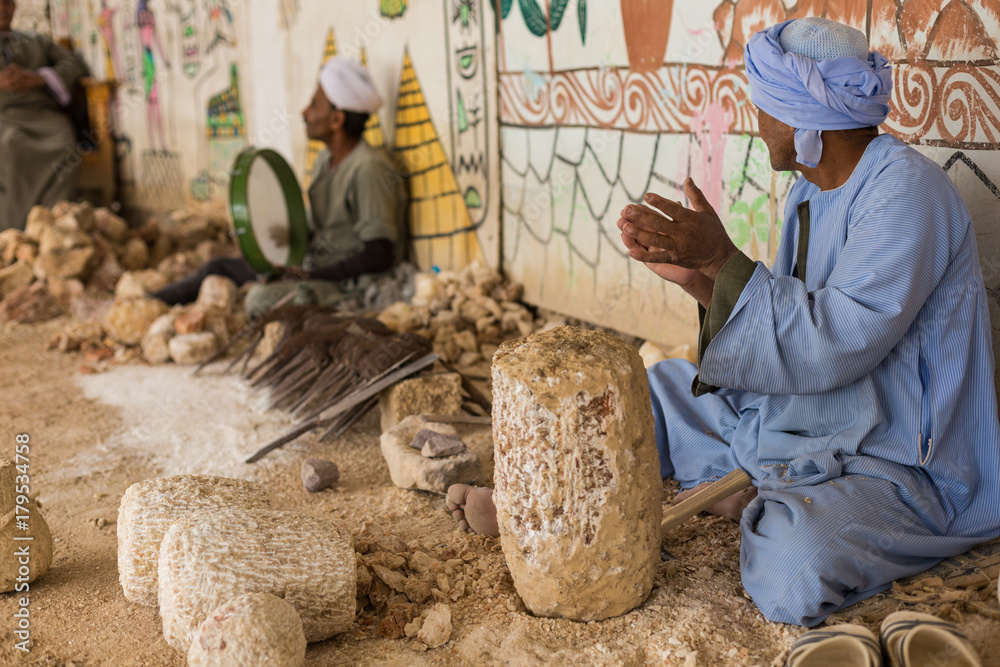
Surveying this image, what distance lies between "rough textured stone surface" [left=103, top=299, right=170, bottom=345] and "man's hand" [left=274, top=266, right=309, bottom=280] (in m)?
0.77

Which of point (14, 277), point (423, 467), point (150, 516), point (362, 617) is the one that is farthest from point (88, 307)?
point (362, 617)

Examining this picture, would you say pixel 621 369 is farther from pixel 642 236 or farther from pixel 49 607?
pixel 49 607

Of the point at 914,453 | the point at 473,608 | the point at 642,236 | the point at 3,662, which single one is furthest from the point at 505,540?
the point at 3,662

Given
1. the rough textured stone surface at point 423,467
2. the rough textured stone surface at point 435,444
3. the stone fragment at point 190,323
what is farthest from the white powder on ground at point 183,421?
the rough textured stone surface at point 435,444

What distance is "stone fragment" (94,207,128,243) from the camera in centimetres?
674

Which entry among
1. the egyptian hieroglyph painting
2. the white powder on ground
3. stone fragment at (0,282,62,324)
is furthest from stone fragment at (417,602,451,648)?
stone fragment at (0,282,62,324)

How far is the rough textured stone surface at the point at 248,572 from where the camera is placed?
6.11ft

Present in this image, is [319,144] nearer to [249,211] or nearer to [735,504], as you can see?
[249,211]

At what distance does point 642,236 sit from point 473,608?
3.30 feet

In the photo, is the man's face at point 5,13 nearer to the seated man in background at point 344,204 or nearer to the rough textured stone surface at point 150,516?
the seated man in background at point 344,204

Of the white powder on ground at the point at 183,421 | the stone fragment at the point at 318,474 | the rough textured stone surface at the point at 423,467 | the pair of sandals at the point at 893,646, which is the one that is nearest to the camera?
the pair of sandals at the point at 893,646

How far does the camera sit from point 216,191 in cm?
859

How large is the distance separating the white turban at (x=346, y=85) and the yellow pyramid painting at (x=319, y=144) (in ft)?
2.29

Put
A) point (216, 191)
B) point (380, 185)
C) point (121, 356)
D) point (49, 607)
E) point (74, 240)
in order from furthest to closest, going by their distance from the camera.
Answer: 1. point (216, 191)
2. point (74, 240)
3. point (380, 185)
4. point (121, 356)
5. point (49, 607)
